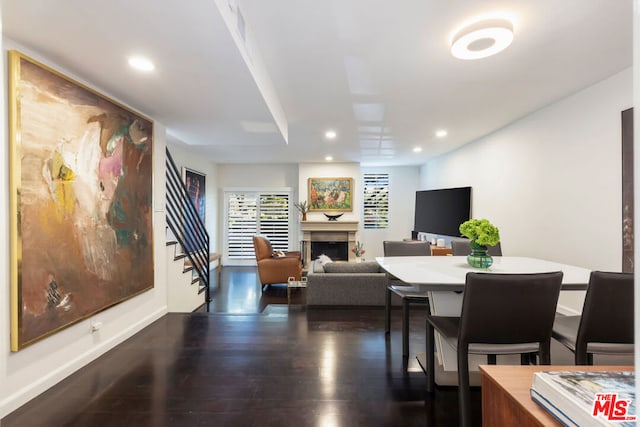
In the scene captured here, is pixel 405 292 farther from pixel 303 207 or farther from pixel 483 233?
pixel 303 207

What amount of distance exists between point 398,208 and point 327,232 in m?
2.15

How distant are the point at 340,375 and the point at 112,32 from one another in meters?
2.79

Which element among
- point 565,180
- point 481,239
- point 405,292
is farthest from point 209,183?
point 565,180

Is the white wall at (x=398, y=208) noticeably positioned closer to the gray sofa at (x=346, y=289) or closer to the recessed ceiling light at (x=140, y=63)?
the gray sofa at (x=346, y=289)

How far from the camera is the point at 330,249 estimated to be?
288 inches

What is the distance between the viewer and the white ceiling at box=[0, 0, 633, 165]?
1.67 meters

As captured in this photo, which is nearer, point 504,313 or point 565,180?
point 504,313

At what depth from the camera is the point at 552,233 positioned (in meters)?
3.37

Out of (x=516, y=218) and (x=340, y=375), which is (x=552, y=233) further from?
(x=340, y=375)

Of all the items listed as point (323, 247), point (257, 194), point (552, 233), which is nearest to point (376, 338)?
point (552, 233)

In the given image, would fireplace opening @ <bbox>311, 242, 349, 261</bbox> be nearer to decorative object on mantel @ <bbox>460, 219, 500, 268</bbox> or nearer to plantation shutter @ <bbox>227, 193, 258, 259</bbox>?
plantation shutter @ <bbox>227, 193, 258, 259</bbox>

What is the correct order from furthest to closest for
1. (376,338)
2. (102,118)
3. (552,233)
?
1. (552,233)
2. (376,338)
3. (102,118)

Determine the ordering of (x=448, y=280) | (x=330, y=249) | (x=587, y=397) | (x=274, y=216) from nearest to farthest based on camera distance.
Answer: (x=587, y=397) → (x=448, y=280) → (x=330, y=249) → (x=274, y=216)

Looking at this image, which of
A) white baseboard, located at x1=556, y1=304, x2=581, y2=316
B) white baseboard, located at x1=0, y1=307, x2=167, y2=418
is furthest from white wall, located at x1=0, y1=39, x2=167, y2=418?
white baseboard, located at x1=556, y1=304, x2=581, y2=316
